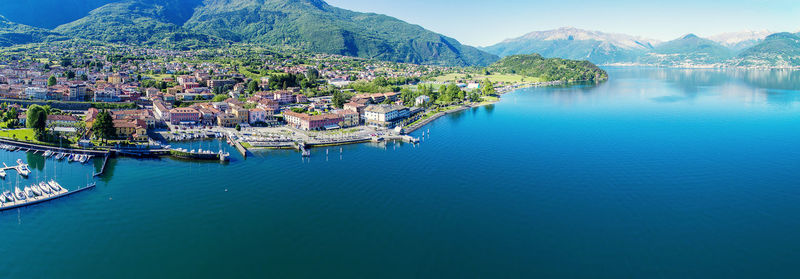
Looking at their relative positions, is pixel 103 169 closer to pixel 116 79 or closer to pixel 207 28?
pixel 116 79

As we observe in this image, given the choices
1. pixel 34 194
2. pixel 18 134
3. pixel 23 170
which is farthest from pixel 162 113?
pixel 34 194

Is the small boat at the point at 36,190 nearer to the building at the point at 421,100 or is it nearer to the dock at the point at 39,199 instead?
the dock at the point at 39,199

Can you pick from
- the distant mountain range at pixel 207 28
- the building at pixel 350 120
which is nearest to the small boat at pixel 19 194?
the building at pixel 350 120

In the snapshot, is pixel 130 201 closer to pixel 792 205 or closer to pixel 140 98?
pixel 792 205

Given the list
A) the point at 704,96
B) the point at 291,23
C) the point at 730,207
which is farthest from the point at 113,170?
the point at 291,23

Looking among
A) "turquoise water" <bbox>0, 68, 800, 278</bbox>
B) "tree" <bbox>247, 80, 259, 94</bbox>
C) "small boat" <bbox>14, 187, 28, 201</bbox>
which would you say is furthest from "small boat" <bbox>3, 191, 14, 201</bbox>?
"tree" <bbox>247, 80, 259, 94</bbox>

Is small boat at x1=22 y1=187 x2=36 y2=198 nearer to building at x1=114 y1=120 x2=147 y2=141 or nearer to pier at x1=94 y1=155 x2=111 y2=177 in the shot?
pier at x1=94 y1=155 x2=111 y2=177
